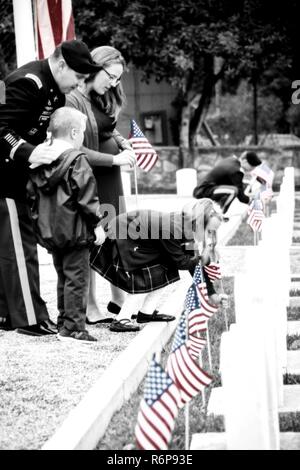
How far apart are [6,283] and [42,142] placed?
3.21ft

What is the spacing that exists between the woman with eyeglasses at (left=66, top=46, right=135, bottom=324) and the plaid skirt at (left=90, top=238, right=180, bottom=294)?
27cm

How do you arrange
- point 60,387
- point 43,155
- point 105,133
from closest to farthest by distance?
point 60,387 < point 43,155 < point 105,133

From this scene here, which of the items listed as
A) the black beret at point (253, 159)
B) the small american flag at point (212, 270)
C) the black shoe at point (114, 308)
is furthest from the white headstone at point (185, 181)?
the small american flag at point (212, 270)

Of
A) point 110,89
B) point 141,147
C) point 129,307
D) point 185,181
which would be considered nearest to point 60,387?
point 129,307

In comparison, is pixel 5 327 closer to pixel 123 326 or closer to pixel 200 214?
pixel 123 326

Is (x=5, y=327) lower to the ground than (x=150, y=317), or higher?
higher

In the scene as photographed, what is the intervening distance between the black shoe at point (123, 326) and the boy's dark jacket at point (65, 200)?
2.67ft

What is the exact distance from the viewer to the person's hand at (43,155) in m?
6.64

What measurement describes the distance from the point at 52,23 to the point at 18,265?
3.87 meters

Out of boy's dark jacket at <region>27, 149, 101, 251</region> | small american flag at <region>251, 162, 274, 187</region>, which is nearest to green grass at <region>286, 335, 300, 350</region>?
boy's dark jacket at <region>27, 149, 101, 251</region>

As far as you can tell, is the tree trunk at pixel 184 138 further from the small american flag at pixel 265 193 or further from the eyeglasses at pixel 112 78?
the eyeglasses at pixel 112 78

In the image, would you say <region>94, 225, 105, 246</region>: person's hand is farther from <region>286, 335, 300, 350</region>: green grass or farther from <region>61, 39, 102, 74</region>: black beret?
<region>286, 335, 300, 350</region>: green grass

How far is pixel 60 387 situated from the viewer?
5805 mm
